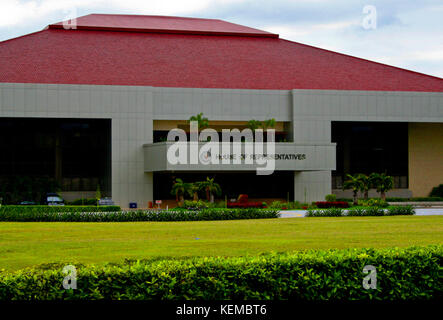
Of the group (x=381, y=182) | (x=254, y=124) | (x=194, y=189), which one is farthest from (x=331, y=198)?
(x=194, y=189)

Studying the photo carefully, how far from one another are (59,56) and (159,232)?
1506 inches

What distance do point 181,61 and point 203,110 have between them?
6.68m

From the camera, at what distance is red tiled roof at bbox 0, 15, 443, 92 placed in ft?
192

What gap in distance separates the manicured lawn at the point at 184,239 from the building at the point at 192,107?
25494 mm

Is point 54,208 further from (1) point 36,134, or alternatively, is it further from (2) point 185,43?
(2) point 185,43

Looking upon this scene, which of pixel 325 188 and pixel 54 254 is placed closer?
pixel 54 254

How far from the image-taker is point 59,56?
59938mm

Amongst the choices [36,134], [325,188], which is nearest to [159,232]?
[325,188]

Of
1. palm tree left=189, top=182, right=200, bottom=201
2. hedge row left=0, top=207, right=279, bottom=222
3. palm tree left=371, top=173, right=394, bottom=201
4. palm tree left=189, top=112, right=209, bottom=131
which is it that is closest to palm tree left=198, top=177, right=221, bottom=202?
palm tree left=189, top=182, right=200, bottom=201

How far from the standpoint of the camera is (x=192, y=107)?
189 ft

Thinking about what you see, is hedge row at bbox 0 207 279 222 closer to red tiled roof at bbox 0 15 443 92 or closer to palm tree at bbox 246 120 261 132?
palm tree at bbox 246 120 261 132

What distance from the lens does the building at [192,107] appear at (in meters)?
55.9
